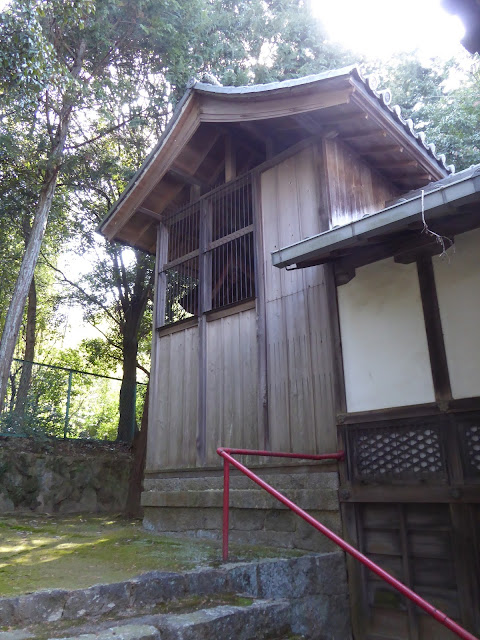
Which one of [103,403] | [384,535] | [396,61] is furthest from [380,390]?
[396,61]

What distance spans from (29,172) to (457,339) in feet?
37.3

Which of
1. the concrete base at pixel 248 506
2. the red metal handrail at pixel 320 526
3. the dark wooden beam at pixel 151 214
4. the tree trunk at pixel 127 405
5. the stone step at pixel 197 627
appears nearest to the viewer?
the red metal handrail at pixel 320 526

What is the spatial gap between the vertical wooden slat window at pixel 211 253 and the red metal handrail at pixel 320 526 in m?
2.46

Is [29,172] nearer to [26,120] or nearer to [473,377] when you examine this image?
[26,120]

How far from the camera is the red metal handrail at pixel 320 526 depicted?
259 centimetres

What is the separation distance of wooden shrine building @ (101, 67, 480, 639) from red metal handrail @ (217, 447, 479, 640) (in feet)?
2.11

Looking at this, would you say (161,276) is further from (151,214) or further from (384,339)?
(384,339)

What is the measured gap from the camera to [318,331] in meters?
5.46

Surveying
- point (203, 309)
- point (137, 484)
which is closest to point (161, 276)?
point (203, 309)

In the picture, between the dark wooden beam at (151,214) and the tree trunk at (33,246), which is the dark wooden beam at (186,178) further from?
the tree trunk at (33,246)

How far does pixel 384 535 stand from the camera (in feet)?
14.9

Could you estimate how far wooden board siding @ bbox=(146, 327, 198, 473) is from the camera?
669cm

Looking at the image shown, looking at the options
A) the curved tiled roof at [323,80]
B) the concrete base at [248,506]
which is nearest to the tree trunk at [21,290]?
the concrete base at [248,506]

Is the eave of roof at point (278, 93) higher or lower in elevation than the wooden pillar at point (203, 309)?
higher
